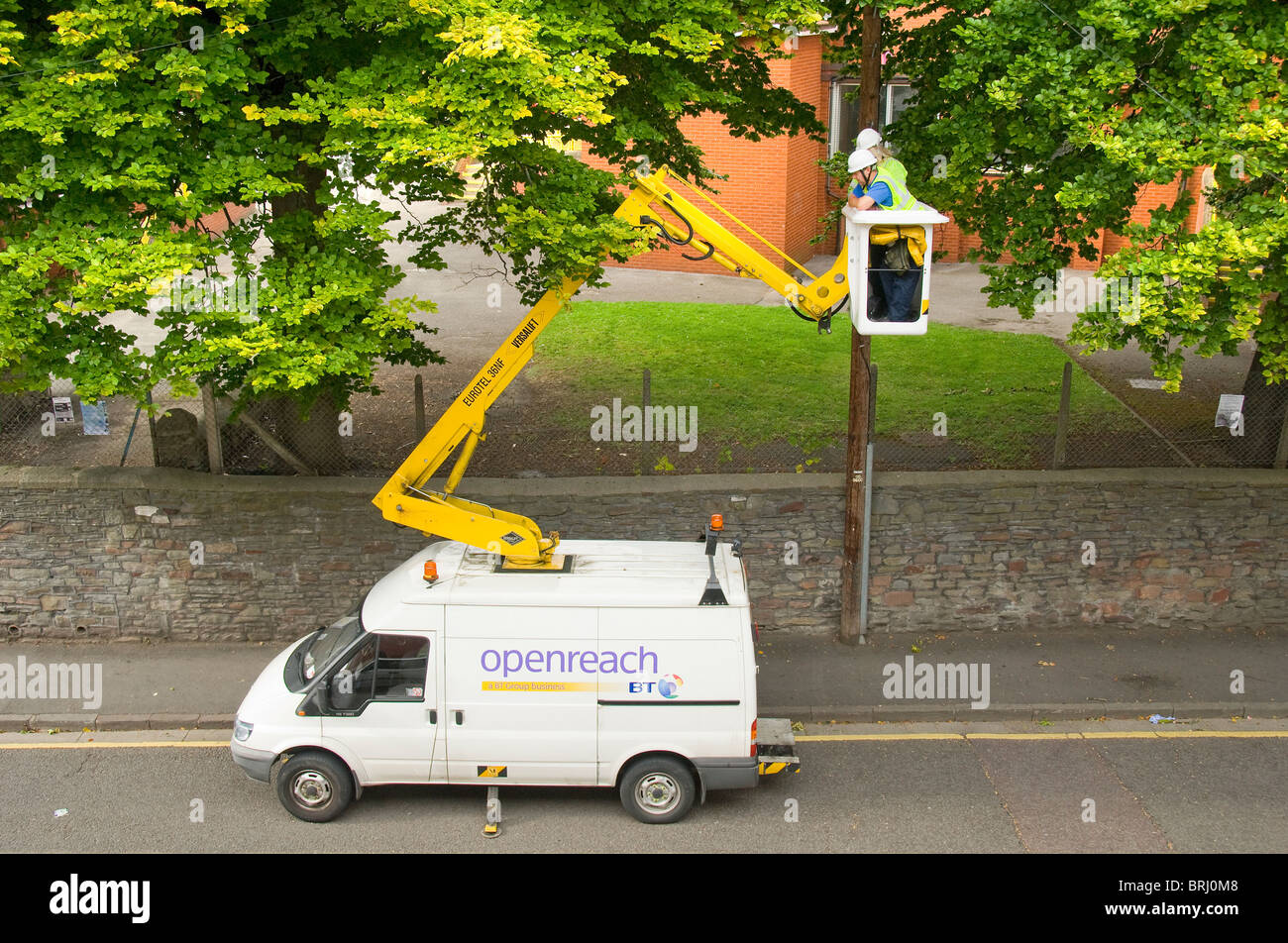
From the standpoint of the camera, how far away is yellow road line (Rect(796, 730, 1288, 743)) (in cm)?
1013

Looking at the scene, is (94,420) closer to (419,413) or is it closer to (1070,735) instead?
(419,413)

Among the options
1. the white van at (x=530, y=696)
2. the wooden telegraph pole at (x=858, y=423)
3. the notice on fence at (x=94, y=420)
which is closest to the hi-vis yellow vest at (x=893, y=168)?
the wooden telegraph pole at (x=858, y=423)

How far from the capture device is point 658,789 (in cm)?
877

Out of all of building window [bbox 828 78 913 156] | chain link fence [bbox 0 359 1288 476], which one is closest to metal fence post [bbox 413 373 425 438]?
chain link fence [bbox 0 359 1288 476]

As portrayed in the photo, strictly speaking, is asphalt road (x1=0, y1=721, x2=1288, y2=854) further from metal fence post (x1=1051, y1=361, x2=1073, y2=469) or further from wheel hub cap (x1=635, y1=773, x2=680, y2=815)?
metal fence post (x1=1051, y1=361, x2=1073, y2=469)

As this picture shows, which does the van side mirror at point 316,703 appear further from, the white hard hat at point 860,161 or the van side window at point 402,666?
the white hard hat at point 860,161

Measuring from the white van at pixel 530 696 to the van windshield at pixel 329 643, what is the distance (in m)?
0.07

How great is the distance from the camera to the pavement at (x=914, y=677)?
413 inches

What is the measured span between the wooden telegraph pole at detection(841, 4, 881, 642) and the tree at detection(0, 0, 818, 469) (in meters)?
0.80

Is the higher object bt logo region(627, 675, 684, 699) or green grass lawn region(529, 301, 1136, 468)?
green grass lawn region(529, 301, 1136, 468)

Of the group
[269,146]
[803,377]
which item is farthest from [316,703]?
[803,377]

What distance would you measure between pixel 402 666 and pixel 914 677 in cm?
514

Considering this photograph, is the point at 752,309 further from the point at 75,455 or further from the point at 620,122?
the point at 75,455

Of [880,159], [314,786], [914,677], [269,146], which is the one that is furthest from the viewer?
[914,677]
